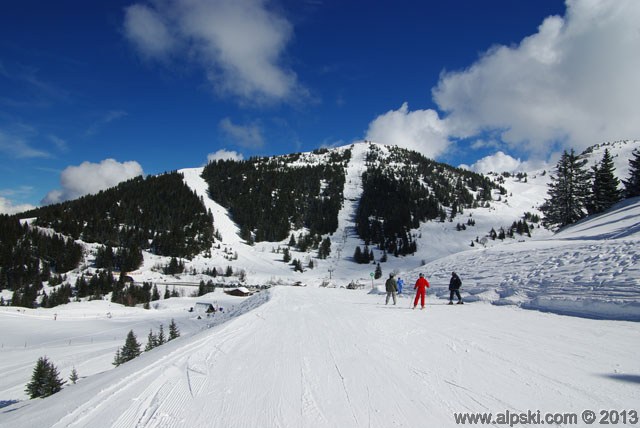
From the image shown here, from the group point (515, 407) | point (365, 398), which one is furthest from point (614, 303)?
point (365, 398)

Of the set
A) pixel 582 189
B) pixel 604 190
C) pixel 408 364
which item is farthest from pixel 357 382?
pixel 604 190

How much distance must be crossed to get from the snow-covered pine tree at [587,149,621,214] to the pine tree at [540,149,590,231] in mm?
991

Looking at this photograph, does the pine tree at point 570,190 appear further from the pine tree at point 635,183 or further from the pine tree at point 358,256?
the pine tree at point 358,256

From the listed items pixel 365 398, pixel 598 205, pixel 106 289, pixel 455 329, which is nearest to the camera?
pixel 365 398

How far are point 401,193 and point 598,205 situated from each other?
12436 centimetres

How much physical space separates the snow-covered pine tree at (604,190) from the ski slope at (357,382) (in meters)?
41.9

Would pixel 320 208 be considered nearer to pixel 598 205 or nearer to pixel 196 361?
pixel 598 205

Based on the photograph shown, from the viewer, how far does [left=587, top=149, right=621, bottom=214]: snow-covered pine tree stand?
134ft

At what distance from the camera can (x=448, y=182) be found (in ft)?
618

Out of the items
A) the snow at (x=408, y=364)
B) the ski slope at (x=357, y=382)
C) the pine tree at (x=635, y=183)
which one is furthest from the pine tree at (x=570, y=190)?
the ski slope at (x=357, y=382)

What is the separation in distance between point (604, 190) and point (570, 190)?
151 inches

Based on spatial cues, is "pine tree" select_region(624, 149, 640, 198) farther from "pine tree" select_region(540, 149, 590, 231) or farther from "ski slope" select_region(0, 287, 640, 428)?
"ski slope" select_region(0, 287, 640, 428)

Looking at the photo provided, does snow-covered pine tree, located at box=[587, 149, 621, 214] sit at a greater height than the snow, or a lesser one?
greater

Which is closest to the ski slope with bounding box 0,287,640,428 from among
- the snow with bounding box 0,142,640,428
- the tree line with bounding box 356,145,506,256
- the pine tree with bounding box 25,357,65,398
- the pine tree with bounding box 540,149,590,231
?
the snow with bounding box 0,142,640,428
